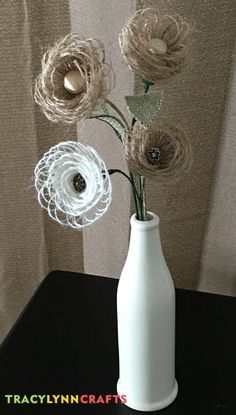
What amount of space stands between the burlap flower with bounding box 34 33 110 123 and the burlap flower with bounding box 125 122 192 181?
64 millimetres

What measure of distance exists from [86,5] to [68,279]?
522 millimetres

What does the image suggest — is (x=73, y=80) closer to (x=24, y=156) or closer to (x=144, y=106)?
(x=144, y=106)

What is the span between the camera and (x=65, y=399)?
2.53 feet

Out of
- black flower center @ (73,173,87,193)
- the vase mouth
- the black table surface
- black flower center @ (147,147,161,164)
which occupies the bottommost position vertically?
the black table surface

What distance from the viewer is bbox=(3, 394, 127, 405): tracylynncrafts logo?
766mm

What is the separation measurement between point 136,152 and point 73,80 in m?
0.11

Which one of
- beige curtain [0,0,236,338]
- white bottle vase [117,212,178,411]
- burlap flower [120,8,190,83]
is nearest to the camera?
burlap flower [120,8,190,83]

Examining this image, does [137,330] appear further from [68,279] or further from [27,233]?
[27,233]

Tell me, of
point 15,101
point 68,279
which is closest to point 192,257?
point 68,279

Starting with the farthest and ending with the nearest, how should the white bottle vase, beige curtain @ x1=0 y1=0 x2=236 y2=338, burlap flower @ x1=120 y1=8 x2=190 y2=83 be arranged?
beige curtain @ x1=0 y1=0 x2=236 y2=338 < the white bottle vase < burlap flower @ x1=120 y1=8 x2=190 y2=83

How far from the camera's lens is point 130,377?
75 centimetres

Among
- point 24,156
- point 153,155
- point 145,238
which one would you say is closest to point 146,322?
point 145,238

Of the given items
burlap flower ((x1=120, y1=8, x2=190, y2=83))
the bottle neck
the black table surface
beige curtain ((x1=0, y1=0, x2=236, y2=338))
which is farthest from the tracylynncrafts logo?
burlap flower ((x1=120, y1=8, x2=190, y2=83))

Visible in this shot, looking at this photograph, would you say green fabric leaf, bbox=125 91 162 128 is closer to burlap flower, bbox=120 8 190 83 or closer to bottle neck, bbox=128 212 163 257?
burlap flower, bbox=120 8 190 83
